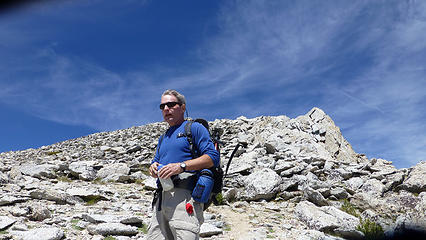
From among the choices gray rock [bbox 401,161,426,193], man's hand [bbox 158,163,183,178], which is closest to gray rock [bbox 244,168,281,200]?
gray rock [bbox 401,161,426,193]

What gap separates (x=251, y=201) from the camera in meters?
12.6

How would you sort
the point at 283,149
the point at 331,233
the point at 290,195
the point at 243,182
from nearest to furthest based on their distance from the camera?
the point at 331,233, the point at 290,195, the point at 243,182, the point at 283,149

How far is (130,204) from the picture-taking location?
430 inches

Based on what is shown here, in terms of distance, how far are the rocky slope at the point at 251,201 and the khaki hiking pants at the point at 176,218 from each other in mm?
3523

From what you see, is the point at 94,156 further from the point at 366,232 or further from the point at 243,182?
the point at 366,232

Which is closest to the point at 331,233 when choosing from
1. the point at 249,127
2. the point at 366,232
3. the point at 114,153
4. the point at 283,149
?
the point at 366,232

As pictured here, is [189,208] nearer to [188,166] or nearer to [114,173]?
[188,166]

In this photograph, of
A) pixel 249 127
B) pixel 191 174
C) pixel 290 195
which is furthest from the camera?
pixel 249 127

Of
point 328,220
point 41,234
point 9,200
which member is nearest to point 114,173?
point 9,200

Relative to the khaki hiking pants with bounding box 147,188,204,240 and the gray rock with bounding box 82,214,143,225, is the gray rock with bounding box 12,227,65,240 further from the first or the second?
the khaki hiking pants with bounding box 147,188,204,240

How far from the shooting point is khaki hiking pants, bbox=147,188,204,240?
4250 mm

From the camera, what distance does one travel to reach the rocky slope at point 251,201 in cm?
835

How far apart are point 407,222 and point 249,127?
25.3m

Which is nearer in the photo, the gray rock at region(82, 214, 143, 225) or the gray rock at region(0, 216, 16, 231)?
the gray rock at region(0, 216, 16, 231)
